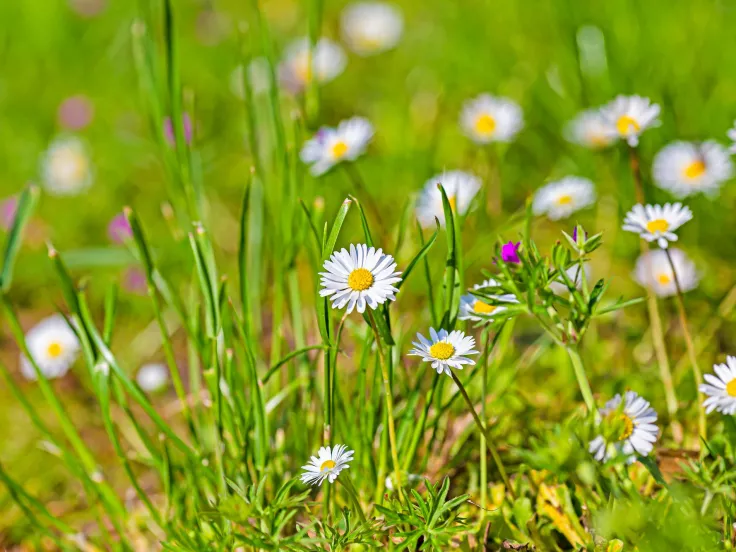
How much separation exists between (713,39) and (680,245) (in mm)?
743

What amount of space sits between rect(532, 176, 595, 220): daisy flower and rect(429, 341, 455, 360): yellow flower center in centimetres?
69

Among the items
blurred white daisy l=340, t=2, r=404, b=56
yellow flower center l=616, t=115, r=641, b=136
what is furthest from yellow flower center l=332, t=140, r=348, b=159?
blurred white daisy l=340, t=2, r=404, b=56

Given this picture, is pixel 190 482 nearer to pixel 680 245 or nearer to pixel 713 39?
pixel 680 245

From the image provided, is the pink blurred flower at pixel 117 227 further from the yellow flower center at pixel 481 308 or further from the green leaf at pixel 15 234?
the yellow flower center at pixel 481 308

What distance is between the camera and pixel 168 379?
2061mm

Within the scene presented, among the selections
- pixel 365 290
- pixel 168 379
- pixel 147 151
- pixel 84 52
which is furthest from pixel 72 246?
pixel 365 290

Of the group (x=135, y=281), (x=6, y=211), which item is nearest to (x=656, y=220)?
(x=135, y=281)

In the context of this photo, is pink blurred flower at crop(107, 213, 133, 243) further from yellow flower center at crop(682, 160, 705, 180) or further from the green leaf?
yellow flower center at crop(682, 160, 705, 180)

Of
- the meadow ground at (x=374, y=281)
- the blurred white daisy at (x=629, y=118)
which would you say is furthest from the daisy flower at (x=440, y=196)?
the blurred white daisy at (x=629, y=118)

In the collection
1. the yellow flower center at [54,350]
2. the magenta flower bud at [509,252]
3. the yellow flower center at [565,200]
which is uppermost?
the yellow flower center at [565,200]

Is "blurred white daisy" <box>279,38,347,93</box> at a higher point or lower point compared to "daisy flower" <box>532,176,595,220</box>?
higher

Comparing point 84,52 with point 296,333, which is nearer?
point 296,333

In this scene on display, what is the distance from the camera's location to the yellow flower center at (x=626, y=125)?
1437mm

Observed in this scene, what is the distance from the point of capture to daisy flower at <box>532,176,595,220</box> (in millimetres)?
1697
